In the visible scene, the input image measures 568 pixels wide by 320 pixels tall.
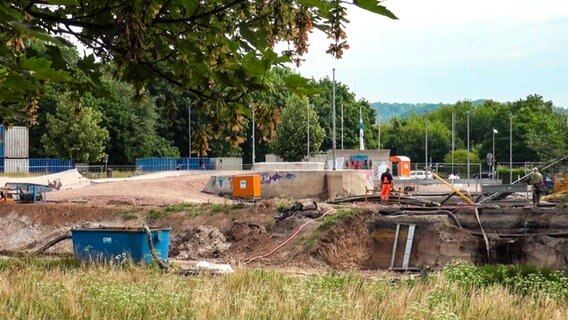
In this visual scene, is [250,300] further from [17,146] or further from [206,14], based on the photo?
[17,146]

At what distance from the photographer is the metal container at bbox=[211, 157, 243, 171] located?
267 ft

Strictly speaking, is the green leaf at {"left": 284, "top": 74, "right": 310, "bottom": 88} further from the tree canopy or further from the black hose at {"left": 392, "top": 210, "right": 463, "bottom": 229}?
the black hose at {"left": 392, "top": 210, "right": 463, "bottom": 229}

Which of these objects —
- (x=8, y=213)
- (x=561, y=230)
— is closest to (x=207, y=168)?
(x=8, y=213)

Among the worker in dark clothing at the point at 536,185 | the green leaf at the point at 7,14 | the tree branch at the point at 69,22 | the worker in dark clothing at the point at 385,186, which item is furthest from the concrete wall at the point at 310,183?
the green leaf at the point at 7,14

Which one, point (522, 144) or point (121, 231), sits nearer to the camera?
point (121, 231)

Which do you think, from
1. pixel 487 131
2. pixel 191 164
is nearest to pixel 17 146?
pixel 191 164

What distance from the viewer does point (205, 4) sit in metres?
4.91

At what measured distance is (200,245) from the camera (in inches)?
1134

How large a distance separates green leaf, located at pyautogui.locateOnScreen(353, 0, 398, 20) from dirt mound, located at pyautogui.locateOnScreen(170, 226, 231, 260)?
2346 centimetres

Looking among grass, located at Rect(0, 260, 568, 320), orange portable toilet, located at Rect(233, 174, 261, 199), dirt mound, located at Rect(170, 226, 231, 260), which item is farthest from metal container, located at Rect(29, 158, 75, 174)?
grass, located at Rect(0, 260, 568, 320)

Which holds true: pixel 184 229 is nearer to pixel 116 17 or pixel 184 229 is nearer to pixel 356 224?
pixel 356 224

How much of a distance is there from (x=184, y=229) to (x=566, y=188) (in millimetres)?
15438

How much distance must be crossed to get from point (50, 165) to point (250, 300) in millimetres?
69560

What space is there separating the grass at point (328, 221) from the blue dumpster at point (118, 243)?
5421 millimetres
